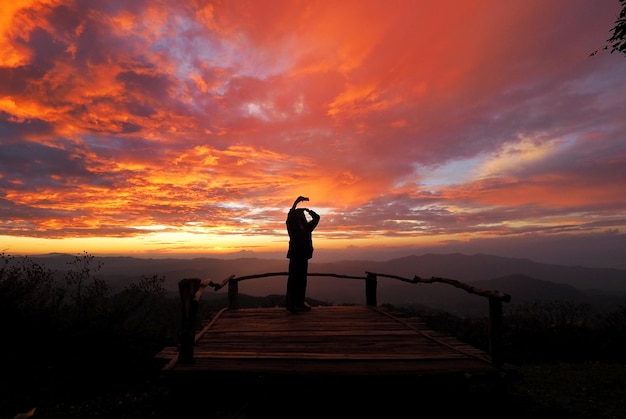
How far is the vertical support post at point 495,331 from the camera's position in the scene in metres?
5.64

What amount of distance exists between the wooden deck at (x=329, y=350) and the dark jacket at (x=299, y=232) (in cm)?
176

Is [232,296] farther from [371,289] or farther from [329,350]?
[329,350]

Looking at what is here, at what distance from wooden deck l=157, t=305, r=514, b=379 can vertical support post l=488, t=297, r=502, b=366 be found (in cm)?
16

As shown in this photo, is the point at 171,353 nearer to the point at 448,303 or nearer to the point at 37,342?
the point at 37,342

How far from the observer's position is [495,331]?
5.80m

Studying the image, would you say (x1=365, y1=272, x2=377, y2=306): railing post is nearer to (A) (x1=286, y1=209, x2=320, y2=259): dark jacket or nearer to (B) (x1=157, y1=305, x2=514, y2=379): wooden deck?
(B) (x1=157, y1=305, x2=514, y2=379): wooden deck

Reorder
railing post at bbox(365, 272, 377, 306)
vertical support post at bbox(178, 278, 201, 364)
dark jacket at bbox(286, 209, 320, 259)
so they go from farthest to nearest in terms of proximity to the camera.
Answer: railing post at bbox(365, 272, 377, 306) → dark jacket at bbox(286, 209, 320, 259) → vertical support post at bbox(178, 278, 201, 364)

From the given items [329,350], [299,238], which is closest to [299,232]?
[299,238]

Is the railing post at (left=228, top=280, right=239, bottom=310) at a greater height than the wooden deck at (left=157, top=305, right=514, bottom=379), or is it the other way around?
the railing post at (left=228, top=280, right=239, bottom=310)

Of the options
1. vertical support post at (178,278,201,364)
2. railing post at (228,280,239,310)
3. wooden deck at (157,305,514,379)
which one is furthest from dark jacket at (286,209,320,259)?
vertical support post at (178,278,201,364)

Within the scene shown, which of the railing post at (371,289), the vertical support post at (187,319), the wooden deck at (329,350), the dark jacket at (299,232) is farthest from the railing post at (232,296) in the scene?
the vertical support post at (187,319)

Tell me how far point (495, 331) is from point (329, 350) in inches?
112

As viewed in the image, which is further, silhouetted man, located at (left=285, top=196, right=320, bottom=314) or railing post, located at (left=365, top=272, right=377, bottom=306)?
railing post, located at (left=365, top=272, right=377, bottom=306)

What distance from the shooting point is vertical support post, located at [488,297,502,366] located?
564 cm
